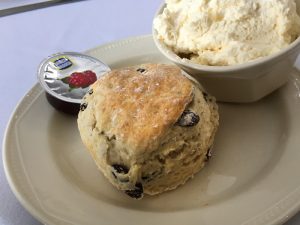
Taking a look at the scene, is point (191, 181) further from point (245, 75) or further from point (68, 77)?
point (68, 77)

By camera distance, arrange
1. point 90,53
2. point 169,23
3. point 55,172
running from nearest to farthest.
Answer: point 55,172
point 169,23
point 90,53

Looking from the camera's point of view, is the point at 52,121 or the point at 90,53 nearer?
the point at 52,121

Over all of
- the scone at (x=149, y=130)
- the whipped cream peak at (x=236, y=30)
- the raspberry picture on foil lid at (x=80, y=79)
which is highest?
the whipped cream peak at (x=236, y=30)

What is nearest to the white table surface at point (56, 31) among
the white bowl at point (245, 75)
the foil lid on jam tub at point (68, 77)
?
the foil lid on jam tub at point (68, 77)

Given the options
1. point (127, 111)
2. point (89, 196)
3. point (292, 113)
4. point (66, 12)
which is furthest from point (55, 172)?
point (66, 12)

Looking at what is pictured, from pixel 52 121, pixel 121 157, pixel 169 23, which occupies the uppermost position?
pixel 169 23

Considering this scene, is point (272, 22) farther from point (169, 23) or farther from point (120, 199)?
point (120, 199)

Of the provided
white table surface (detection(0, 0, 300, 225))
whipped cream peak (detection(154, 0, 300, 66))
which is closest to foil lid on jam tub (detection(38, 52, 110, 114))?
white table surface (detection(0, 0, 300, 225))

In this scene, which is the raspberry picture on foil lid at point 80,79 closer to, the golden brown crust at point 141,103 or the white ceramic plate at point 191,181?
the white ceramic plate at point 191,181
